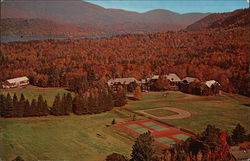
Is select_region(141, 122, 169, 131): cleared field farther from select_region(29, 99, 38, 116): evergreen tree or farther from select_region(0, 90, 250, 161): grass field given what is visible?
select_region(29, 99, 38, 116): evergreen tree

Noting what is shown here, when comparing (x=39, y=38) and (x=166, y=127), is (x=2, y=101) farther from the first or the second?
(x=39, y=38)

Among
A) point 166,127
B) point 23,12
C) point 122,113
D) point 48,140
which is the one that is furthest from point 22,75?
point 166,127

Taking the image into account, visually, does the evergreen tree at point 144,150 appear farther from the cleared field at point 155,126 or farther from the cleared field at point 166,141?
the cleared field at point 155,126

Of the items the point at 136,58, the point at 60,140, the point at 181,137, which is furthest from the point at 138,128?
the point at 136,58

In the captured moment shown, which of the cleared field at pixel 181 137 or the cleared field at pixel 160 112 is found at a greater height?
the cleared field at pixel 160 112

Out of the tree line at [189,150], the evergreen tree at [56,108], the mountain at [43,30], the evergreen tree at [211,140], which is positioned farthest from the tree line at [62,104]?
the mountain at [43,30]

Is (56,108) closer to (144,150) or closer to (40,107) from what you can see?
(40,107)
